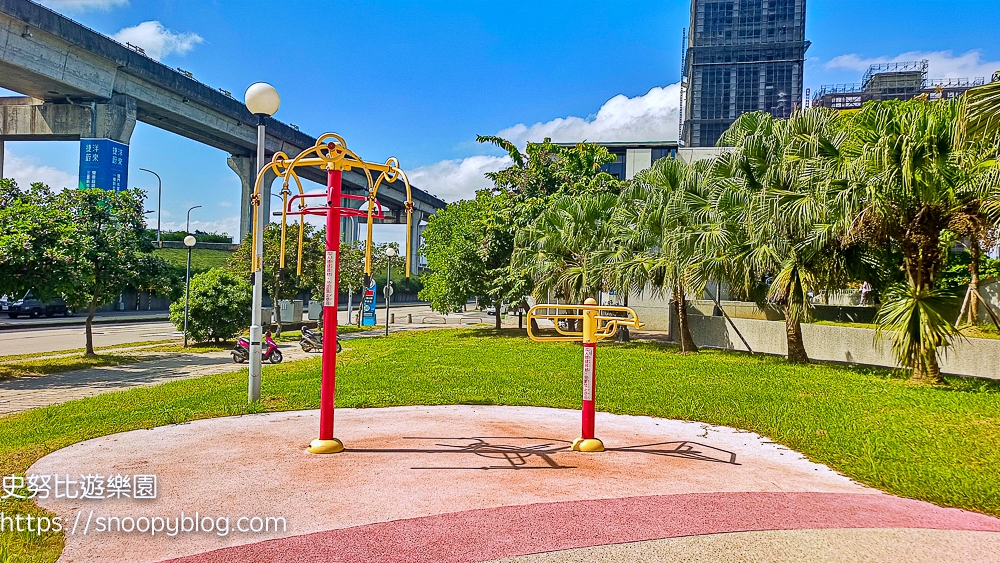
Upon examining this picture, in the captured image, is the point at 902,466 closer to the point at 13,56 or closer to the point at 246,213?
the point at 13,56

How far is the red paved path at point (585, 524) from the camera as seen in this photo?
3.91m

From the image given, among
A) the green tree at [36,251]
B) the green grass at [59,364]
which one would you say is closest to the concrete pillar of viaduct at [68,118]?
the green grass at [59,364]

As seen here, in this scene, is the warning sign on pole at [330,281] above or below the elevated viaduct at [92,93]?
below

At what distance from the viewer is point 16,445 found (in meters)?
6.66

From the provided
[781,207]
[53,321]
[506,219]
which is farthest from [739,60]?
[781,207]

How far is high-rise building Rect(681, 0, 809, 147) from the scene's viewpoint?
314ft

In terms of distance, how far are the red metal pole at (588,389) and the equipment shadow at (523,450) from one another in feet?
0.90

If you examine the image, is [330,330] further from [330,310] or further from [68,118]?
[68,118]

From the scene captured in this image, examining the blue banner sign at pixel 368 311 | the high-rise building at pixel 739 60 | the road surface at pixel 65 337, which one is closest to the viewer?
the road surface at pixel 65 337

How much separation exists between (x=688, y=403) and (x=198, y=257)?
53856mm

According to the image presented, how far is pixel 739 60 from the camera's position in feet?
320

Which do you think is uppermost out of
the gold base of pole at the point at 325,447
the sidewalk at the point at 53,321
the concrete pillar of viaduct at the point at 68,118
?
the concrete pillar of viaduct at the point at 68,118

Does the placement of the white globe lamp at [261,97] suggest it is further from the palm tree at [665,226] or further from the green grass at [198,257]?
the green grass at [198,257]

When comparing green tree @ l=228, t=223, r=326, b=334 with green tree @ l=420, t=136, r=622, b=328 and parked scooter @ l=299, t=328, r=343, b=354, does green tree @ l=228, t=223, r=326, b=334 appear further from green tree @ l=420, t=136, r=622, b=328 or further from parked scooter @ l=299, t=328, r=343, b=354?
parked scooter @ l=299, t=328, r=343, b=354
